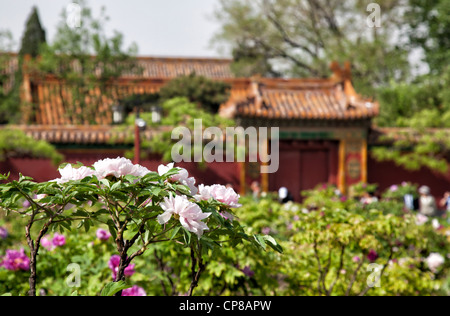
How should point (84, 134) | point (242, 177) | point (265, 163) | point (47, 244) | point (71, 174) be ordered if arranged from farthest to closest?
point (265, 163), point (242, 177), point (84, 134), point (47, 244), point (71, 174)

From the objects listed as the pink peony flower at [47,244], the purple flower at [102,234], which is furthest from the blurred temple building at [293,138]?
the purple flower at [102,234]

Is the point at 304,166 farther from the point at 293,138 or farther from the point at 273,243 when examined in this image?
the point at 273,243

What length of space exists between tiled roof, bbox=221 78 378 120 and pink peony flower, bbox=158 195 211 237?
1321 centimetres

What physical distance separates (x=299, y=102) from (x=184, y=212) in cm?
1476

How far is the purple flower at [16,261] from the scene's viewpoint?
14.6 ft

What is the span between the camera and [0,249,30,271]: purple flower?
4.44 metres

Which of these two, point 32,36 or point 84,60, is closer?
point 84,60

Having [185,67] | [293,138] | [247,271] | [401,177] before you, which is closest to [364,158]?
[401,177]

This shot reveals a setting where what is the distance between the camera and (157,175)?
2.31 meters

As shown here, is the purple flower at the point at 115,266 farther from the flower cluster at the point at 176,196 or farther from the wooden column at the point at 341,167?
the wooden column at the point at 341,167

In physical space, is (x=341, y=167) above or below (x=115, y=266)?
above

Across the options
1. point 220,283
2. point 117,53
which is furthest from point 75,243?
point 117,53

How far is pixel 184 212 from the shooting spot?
220cm

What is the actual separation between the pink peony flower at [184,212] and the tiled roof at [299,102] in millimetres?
13212
